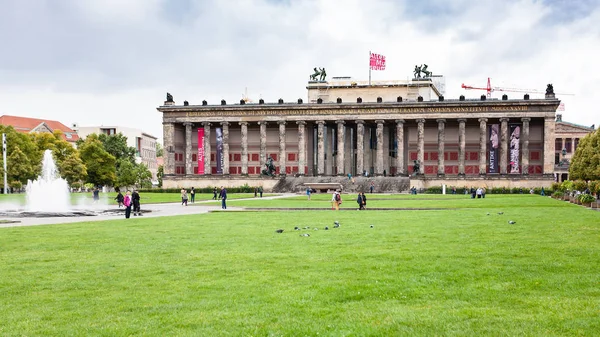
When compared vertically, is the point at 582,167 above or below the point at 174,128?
below

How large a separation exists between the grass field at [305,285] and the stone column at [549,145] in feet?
259

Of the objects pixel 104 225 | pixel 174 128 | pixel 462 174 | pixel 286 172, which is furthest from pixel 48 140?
pixel 104 225

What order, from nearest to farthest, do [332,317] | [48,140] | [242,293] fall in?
[332,317] → [242,293] → [48,140]

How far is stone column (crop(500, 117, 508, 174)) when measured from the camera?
96.2 m

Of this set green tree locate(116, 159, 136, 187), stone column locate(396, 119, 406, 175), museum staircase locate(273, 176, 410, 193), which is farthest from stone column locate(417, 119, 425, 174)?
green tree locate(116, 159, 136, 187)

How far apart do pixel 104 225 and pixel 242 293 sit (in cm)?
1971

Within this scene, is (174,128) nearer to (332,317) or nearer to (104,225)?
(104,225)

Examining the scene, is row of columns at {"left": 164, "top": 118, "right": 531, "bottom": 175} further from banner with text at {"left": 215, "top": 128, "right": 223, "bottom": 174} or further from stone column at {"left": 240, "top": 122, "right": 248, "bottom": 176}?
banner with text at {"left": 215, "top": 128, "right": 223, "bottom": 174}

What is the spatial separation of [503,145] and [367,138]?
25.0 m

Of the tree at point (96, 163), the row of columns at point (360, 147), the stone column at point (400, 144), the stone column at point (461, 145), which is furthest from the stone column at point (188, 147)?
the stone column at point (461, 145)

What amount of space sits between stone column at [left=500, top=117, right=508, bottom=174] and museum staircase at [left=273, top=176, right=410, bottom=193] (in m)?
18.4

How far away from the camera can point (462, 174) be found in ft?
314

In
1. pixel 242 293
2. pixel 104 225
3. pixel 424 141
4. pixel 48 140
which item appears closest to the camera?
pixel 242 293

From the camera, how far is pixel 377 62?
104062mm
